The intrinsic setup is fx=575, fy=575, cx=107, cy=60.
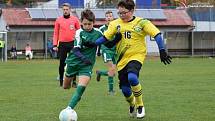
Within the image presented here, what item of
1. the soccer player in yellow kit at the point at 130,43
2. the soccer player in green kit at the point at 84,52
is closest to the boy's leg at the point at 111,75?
the soccer player in green kit at the point at 84,52

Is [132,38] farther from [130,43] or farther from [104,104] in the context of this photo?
[104,104]

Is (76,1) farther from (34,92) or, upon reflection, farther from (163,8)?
(34,92)

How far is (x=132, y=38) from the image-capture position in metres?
9.88

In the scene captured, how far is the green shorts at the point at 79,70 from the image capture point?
9.95 m

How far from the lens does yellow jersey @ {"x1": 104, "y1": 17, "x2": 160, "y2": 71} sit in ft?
32.3

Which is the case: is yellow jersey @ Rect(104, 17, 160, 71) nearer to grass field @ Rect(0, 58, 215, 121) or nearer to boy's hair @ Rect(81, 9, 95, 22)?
boy's hair @ Rect(81, 9, 95, 22)

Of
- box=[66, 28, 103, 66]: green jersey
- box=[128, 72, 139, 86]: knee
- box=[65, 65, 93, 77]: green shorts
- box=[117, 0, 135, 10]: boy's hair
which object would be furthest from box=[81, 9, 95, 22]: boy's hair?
box=[128, 72, 139, 86]: knee

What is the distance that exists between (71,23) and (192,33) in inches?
1613

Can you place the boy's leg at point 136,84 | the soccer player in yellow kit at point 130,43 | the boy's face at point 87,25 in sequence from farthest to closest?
the boy's face at point 87,25 → the soccer player in yellow kit at point 130,43 → the boy's leg at point 136,84

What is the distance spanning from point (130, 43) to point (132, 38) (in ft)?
0.31

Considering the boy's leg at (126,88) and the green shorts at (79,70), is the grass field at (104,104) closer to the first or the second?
the boy's leg at (126,88)

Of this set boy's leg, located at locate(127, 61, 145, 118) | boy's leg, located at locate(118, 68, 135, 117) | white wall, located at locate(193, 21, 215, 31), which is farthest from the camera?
white wall, located at locate(193, 21, 215, 31)

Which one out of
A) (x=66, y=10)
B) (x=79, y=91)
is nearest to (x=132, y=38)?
(x=79, y=91)

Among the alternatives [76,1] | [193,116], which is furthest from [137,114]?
[76,1]
